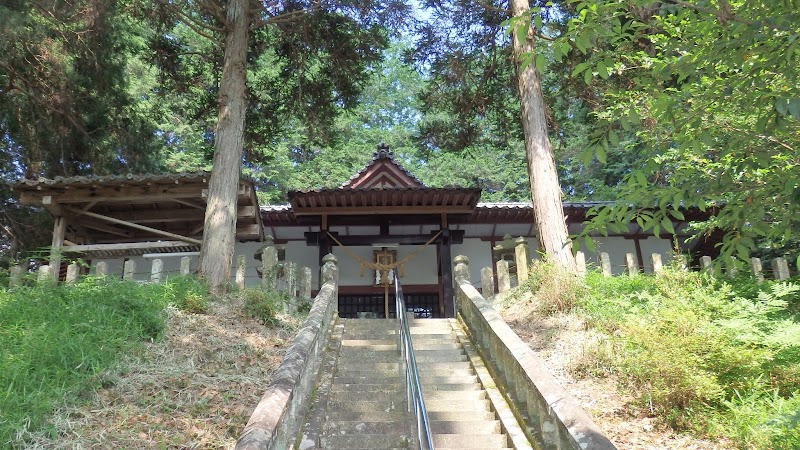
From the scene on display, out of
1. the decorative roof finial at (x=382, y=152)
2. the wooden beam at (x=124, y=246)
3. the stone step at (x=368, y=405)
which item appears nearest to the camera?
the stone step at (x=368, y=405)

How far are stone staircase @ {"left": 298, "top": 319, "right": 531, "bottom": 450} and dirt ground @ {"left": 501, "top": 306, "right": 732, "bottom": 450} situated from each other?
31.0 inches

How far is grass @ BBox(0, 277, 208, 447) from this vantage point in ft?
17.6

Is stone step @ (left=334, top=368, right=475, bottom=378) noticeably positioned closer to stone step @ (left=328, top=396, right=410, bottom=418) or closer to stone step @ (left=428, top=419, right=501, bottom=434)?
stone step @ (left=328, top=396, right=410, bottom=418)

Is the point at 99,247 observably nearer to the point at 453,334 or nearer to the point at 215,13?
the point at 215,13

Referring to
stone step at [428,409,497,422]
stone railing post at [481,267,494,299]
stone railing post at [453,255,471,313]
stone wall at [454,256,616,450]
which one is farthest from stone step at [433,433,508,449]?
stone railing post at [481,267,494,299]

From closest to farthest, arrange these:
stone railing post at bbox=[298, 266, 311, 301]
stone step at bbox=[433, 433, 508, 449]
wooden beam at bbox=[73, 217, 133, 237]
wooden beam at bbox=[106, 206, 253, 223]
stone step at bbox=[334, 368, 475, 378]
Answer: stone step at bbox=[433, 433, 508, 449], stone step at bbox=[334, 368, 475, 378], stone railing post at bbox=[298, 266, 311, 301], wooden beam at bbox=[73, 217, 133, 237], wooden beam at bbox=[106, 206, 253, 223]

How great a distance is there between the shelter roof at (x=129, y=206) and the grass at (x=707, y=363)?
7.64 metres

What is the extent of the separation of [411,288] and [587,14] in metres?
12.3

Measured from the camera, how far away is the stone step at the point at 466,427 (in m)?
6.43

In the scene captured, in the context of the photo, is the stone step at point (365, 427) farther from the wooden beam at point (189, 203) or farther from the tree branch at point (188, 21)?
the tree branch at point (188, 21)

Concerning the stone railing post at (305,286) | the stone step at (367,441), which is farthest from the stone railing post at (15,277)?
the stone step at (367,441)

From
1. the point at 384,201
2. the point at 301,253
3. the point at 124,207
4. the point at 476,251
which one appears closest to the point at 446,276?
the point at 384,201

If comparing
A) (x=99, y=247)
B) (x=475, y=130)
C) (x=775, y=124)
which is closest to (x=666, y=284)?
(x=775, y=124)

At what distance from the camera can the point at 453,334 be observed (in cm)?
960
